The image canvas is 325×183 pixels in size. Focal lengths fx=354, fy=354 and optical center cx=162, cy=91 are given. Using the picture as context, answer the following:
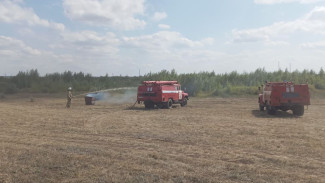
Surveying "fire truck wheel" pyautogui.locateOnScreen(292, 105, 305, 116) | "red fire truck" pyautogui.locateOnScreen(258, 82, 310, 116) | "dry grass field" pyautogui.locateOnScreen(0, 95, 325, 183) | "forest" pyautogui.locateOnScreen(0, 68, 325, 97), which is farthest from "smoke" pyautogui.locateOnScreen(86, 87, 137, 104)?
"dry grass field" pyautogui.locateOnScreen(0, 95, 325, 183)

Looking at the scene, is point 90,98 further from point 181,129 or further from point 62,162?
point 62,162

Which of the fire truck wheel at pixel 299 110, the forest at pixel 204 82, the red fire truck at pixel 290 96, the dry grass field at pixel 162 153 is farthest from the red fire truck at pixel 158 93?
the forest at pixel 204 82

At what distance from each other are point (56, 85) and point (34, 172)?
46340 mm

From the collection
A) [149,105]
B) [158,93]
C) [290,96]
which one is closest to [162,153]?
[290,96]

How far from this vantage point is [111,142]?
11195 mm

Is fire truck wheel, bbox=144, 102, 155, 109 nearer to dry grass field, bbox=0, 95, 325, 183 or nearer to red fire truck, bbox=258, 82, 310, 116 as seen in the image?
red fire truck, bbox=258, 82, 310, 116

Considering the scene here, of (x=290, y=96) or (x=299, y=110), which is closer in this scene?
(x=290, y=96)

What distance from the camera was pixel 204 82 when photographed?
147 ft

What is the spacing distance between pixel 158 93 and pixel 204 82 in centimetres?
2071

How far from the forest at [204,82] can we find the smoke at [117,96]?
738 cm

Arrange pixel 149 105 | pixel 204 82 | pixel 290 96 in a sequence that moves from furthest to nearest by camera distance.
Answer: pixel 204 82, pixel 149 105, pixel 290 96

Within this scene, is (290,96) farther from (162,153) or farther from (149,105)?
(162,153)

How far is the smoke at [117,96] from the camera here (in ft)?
111

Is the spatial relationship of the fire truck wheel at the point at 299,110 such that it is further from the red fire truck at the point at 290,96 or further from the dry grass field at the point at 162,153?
the dry grass field at the point at 162,153
